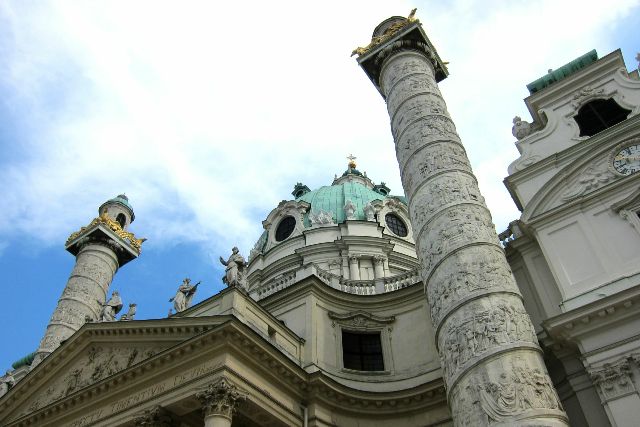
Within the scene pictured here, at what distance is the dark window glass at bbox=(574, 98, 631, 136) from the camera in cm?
Answer: 1719

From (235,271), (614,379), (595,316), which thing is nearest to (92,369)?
(235,271)

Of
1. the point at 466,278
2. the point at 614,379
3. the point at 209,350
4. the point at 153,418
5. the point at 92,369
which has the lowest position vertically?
the point at 614,379

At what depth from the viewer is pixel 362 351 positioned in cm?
1716

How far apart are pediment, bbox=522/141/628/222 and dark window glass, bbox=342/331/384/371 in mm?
5567

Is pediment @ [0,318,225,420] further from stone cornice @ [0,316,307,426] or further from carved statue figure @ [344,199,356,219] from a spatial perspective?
carved statue figure @ [344,199,356,219]

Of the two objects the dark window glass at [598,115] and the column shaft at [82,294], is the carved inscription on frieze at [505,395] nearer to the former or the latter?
the dark window glass at [598,115]

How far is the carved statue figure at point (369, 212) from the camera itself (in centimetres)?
2859

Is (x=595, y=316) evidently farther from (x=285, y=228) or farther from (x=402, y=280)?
(x=285, y=228)

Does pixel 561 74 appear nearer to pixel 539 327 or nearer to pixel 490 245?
pixel 539 327

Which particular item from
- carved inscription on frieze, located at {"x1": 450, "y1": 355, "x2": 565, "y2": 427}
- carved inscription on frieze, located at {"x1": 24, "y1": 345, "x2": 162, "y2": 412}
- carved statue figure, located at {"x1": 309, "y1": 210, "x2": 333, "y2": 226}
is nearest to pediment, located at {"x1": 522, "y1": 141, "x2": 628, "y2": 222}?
carved inscription on frieze, located at {"x1": 450, "y1": 355, "x2": 565, "y2": 427}

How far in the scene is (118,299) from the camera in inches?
837

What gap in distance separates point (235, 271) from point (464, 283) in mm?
7931

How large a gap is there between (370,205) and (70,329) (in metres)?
14.7

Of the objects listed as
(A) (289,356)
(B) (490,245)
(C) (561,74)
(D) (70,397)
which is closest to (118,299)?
(D) (70,397)
